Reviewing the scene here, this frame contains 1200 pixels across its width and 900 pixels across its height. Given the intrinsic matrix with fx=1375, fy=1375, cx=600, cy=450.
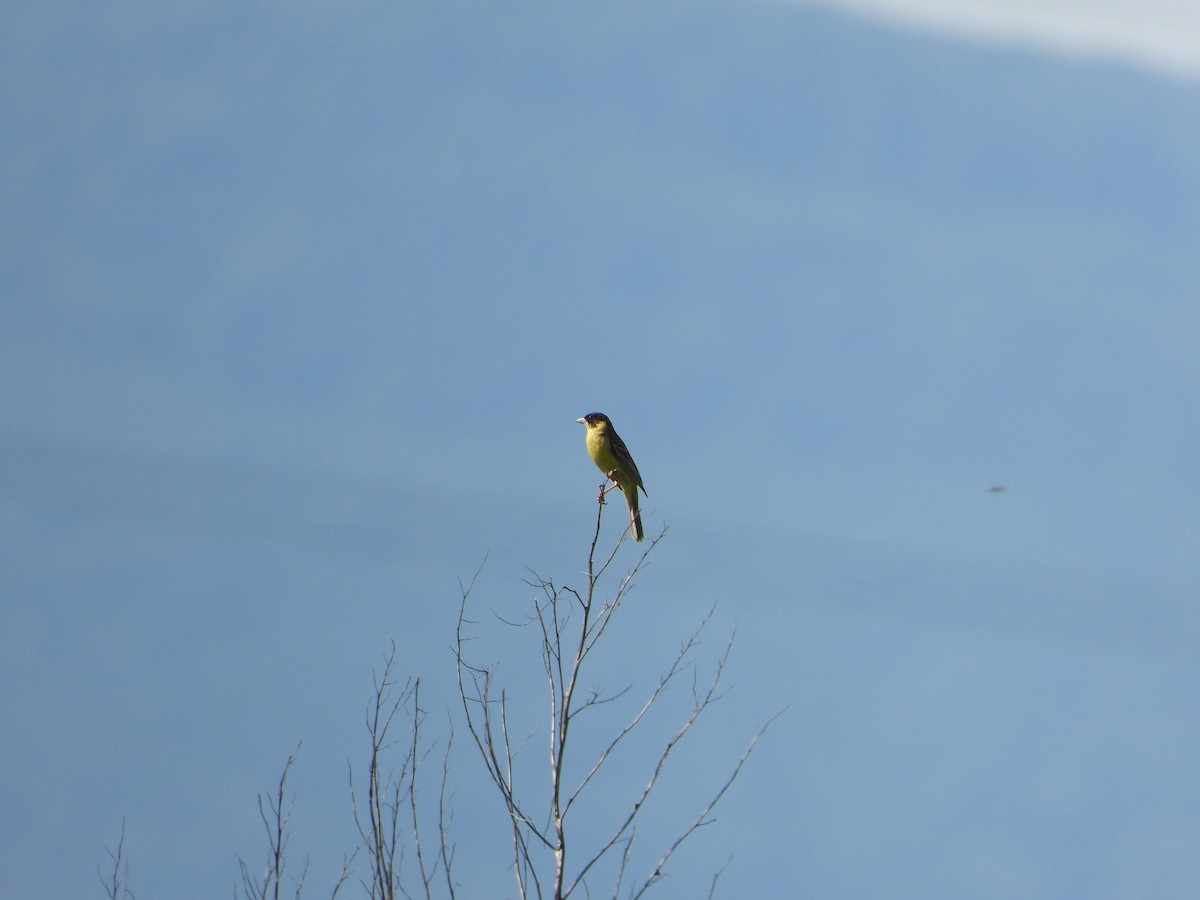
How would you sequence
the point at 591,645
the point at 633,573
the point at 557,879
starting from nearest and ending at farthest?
1. the point at 557,879
2. the point at 591,645
3. the point at 633,573

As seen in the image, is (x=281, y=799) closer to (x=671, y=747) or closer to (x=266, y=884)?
(x=266, y=884)

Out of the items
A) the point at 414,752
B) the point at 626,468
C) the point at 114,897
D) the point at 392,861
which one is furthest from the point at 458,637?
the point at 626,468

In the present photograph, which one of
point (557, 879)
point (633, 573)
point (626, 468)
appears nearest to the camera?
point (557, 879)

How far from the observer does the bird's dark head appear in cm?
1055

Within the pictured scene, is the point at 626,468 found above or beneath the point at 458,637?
above

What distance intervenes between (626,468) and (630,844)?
16.9 ft

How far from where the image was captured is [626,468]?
10328 mm

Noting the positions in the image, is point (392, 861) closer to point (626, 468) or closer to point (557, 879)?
point (557, 879)

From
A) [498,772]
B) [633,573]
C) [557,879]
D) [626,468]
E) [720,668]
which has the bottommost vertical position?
[557,879]

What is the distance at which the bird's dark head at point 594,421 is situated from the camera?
1055cm

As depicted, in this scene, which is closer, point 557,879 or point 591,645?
point 557,879

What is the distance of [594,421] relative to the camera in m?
10.6

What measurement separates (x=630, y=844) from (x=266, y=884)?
151cm

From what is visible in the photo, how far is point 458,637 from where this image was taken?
575 cm
